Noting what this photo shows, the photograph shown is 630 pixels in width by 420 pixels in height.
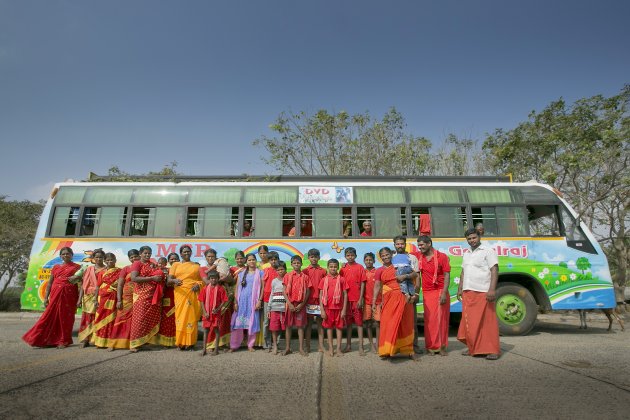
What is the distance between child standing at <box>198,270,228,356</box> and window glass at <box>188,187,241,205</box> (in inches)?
89.2

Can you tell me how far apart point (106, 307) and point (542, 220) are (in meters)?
8.15

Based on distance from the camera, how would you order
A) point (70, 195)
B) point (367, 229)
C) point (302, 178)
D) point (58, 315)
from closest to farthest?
point (58, 315) → point (367, 229) → point (70, 195) → point (302, 178)

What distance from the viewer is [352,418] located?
108 inches

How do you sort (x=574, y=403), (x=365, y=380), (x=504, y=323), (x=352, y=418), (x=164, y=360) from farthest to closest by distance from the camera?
1. (x=504, y=323)
2. (x=164, y=360)
3. (x=365, y=380)
4. (x=574, y=403)
5. (x=352, y=418)

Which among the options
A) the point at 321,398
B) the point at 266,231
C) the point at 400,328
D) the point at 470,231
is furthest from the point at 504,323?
the point at 321,398

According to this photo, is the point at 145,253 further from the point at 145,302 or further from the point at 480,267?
the point at 480,267

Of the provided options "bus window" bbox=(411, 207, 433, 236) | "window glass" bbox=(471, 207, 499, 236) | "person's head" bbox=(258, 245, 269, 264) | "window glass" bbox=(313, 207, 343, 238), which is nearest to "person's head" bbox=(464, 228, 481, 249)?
"bus window" bbox=(411, 207, 433, 236)

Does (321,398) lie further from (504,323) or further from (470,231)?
(504,323)

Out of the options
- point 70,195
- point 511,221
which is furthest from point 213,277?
point 511,221

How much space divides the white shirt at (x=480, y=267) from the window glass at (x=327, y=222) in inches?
105

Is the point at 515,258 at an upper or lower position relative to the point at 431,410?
upper

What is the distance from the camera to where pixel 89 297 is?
20.4ft

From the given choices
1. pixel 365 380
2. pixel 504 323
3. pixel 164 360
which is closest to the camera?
pixel 365 380

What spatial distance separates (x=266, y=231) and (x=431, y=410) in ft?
16.4
